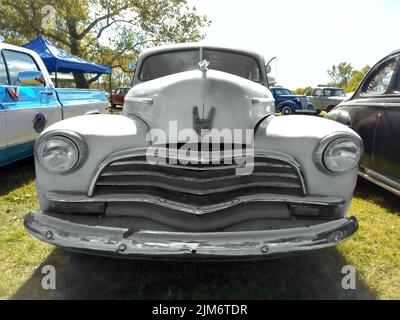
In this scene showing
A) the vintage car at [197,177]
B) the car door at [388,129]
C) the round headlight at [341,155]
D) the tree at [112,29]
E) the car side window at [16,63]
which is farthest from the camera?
the tree at [112,29]

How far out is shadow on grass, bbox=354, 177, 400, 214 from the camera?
3763mm

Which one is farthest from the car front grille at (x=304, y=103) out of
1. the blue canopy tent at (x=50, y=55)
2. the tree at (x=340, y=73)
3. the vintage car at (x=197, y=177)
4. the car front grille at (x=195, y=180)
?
the tree at (x=340, y=73)

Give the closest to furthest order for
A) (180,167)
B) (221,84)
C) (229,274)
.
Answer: (180,167)
(221,84)
(229,274)

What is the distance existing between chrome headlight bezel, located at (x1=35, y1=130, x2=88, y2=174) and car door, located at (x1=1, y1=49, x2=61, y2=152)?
2.37 metres

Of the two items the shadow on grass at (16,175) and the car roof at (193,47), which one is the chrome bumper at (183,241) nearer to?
the car roof at (193,47)

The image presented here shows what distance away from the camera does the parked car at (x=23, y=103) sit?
3971 mm

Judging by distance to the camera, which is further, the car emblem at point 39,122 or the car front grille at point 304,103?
the car front grille at point 304,103

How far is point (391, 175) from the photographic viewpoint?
3.38 m

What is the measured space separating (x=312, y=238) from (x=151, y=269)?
3.80 ft

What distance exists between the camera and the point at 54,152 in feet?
6.57

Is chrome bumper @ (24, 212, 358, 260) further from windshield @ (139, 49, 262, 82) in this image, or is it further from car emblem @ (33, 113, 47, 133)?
car emblem @ (33, 113, 47, 133)

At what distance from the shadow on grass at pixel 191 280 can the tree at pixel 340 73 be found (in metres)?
59.4

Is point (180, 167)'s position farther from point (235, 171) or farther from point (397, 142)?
point (397, 142)
